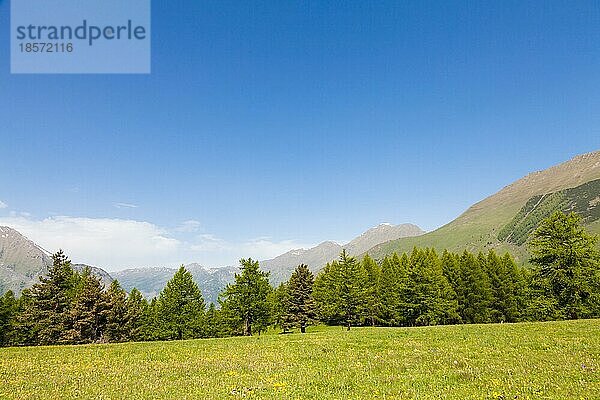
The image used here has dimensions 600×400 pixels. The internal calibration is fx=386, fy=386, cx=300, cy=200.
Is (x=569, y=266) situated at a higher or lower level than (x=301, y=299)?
higher

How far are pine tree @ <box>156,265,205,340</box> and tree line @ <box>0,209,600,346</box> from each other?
17 centimetres

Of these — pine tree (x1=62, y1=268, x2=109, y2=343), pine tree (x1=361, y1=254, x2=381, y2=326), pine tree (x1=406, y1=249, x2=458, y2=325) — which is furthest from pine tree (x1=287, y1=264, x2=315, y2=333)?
pine tree (x1=62, y1=268, x2=109, y2=343)

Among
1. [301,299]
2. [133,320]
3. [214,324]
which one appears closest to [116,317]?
[133,320]

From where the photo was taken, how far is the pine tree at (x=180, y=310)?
64125 millimetres

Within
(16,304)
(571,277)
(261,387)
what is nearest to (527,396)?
(261,387)

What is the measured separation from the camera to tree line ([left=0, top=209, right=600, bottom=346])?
53.0 metres

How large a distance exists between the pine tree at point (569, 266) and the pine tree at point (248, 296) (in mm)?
42332

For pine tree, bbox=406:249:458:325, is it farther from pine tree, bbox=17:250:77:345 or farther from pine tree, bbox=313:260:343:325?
pine tree, bbox=17:250:77:345

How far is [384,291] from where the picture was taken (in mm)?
76562

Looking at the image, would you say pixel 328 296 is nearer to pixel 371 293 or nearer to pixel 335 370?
pixel 371 293

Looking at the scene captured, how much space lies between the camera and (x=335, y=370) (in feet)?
57.1

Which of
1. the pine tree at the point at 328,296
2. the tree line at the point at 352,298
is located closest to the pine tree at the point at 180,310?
the tree line at the point at 352,298

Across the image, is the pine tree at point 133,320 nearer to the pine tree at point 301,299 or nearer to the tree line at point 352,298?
the tree line at point 352,298

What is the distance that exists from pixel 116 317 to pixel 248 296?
21.9m
